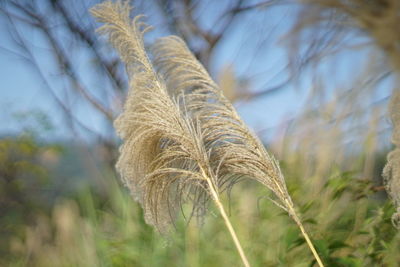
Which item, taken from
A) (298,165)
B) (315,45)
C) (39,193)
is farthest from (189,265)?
(39,193)

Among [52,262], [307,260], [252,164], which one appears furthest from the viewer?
[52,262]

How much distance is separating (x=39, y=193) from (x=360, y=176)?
5.55 meters

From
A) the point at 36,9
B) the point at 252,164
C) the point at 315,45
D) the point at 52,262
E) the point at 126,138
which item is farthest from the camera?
the point at 36,9

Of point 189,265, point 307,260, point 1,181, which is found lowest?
point 307,260

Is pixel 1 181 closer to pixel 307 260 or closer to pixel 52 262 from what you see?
pixel 52 262

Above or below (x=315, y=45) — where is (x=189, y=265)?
below

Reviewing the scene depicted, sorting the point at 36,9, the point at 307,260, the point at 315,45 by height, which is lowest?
the point at 307,260

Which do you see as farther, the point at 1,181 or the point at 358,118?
the point at 1,181

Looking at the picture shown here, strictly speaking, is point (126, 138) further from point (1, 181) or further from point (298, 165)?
point (1, 181)

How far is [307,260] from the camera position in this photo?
2785mm

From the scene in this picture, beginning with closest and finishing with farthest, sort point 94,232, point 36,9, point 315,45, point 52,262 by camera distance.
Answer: point 94,232 < point 52,262 < point 315,45 < point 36,9

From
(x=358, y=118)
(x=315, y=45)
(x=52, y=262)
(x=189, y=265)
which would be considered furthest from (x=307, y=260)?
(x=315, y=45)

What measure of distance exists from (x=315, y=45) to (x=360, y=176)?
7.39ft

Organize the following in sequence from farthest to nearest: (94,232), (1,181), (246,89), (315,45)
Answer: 1. (1,181)
2. (246,89)
3. (315,45)
4. (94,232)
